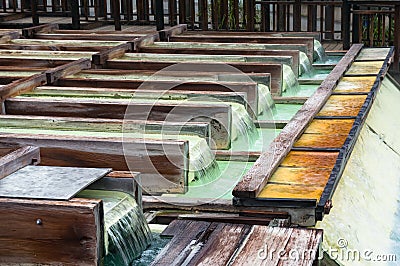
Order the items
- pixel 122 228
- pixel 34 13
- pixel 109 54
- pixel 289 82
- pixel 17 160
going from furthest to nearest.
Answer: pixel 34 13 < pixel 109 54 < pixel 289 82 < pixel 17 160 < pixel 122 228

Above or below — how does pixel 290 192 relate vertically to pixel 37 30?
below

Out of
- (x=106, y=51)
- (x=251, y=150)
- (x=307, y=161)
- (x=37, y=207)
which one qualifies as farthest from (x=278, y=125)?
(x=37, y=207)

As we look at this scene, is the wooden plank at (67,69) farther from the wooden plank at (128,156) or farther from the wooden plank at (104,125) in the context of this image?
the wooden plank at (128,156)

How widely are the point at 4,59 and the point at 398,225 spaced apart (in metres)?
4.05

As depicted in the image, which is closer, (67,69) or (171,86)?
(171,86)

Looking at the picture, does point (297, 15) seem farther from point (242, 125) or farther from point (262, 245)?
point (262, 245)

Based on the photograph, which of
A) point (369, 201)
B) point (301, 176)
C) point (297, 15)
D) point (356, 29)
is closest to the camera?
point (301, 176)

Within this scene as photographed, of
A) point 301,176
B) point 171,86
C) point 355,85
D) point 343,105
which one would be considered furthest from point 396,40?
point 301,176

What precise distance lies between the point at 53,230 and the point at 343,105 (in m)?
3.11

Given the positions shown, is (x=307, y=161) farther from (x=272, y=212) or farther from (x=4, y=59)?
(x=4, y=59)

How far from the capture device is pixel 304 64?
303 inches

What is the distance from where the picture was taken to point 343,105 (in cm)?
593

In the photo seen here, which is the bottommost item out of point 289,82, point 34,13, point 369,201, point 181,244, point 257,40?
point 369,201

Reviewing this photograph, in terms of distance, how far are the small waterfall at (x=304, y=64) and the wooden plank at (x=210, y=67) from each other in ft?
3.06
